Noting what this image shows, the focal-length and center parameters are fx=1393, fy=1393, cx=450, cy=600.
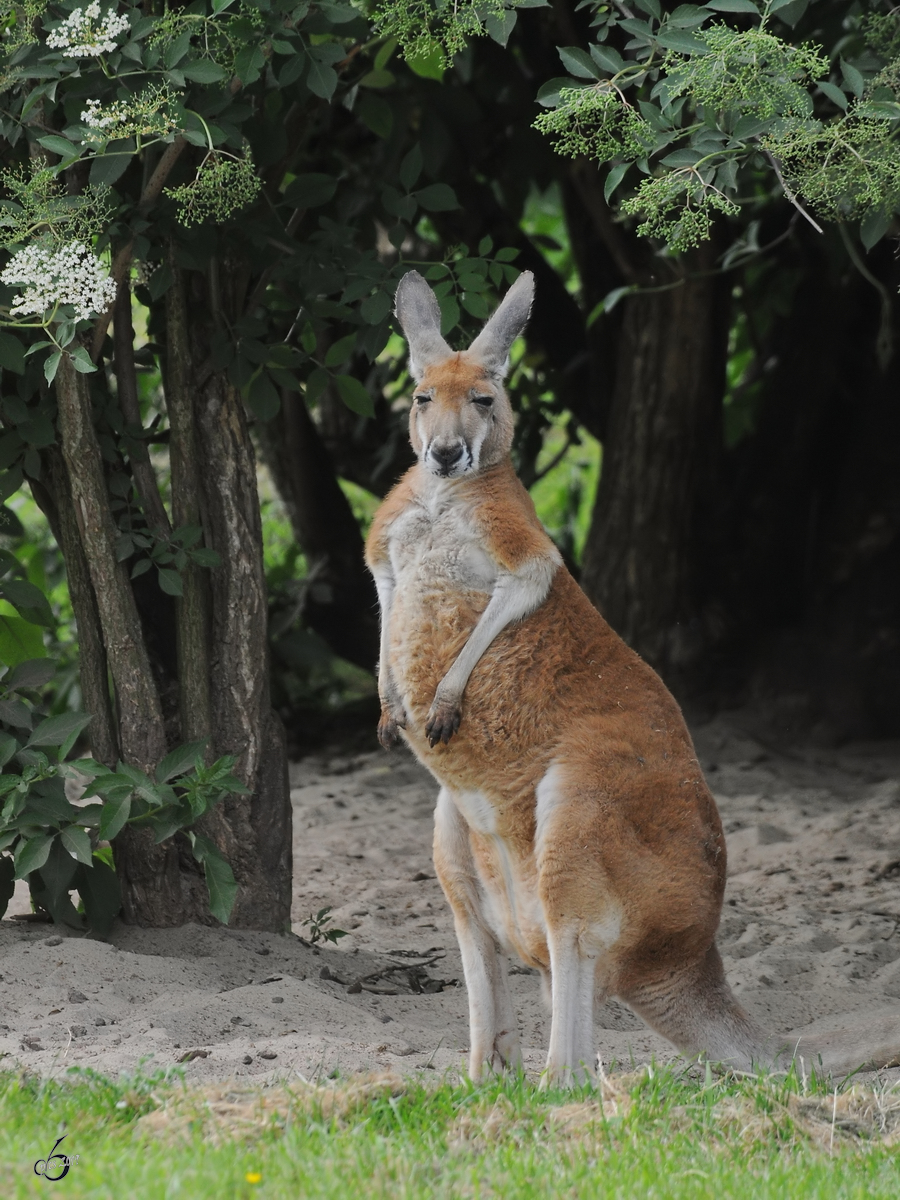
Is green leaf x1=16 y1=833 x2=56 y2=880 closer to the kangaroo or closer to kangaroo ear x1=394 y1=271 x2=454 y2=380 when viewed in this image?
the kangaroo

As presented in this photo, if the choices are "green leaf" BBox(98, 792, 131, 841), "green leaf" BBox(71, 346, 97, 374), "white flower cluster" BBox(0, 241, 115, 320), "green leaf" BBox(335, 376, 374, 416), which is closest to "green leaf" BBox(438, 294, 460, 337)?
"green leaf" BBox(335, 376, 374, 416)

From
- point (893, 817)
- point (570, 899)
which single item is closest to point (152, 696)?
point (570, 899)

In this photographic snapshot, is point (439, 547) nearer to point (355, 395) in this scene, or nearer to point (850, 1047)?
point (355, 395)

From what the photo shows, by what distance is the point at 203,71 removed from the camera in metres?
3.68

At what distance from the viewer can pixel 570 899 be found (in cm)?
347

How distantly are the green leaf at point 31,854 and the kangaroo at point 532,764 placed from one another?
110 centimetres

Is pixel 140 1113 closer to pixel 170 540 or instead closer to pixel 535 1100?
pixel 535 1100

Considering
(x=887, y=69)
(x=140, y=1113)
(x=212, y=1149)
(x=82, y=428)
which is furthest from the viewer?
(x=82, y=428)

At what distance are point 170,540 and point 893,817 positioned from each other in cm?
375

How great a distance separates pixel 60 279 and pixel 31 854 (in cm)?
167

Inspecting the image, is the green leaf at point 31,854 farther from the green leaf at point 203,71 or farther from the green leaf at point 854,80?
the green leaf at point 854,80

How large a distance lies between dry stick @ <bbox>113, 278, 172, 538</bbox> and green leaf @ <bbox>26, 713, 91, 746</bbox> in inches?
28.6

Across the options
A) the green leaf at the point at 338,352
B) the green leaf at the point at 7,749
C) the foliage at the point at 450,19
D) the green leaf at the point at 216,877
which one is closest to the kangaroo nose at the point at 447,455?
the foliage at the point at 450,19
